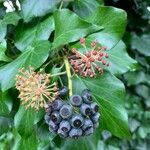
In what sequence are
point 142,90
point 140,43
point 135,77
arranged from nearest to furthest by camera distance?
point 140,43
point 135,77
point 142,90

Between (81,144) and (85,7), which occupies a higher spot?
(85,7)

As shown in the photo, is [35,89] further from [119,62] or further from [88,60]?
[119,62]

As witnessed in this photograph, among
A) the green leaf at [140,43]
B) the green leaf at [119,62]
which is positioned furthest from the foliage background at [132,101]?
the green leaf at [119,62]

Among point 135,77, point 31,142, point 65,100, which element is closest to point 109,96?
point 65,100

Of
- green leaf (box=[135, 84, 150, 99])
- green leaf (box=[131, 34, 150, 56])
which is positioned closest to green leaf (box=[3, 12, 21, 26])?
green leaf (box=[131, 34, 150, 56])

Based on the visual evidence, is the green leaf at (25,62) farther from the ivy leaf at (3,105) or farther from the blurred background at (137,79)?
the blurred background at (137,79)

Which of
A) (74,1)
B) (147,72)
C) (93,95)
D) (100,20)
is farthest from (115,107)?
(147,72)

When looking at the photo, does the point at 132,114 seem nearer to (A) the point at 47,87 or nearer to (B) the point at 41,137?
(B) the point at 41,137
